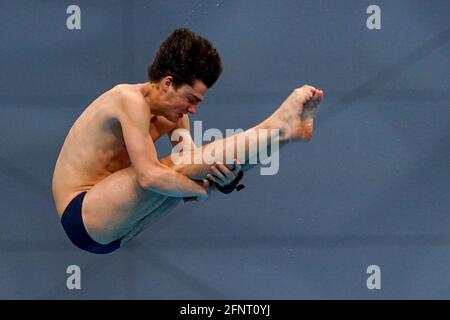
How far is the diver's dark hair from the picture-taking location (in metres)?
2.57

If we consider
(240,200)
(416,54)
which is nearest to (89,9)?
(240,200)

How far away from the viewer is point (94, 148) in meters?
2.78

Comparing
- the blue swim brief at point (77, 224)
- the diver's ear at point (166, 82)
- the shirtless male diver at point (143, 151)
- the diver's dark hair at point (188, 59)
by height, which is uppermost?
the diver's dark hair at point (188, 59)

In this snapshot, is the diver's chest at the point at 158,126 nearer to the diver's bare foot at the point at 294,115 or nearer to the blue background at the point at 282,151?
the diver's bare foot at the point at 294,115

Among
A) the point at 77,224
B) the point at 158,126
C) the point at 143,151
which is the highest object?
the point at 158,126

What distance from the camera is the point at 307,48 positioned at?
3.88 metres

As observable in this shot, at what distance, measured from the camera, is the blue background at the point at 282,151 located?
386cm

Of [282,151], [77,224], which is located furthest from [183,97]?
[282,151]

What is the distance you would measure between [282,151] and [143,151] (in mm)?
1396

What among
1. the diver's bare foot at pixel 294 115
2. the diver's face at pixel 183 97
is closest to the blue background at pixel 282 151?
the diver's face at pixel 183 97

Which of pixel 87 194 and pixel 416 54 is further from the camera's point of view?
pixel 416 54

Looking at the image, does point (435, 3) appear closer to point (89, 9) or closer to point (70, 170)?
point (89, 9)

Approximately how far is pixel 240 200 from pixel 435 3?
1.34 meters

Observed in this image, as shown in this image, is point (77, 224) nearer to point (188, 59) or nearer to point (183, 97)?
point (183, 97)
